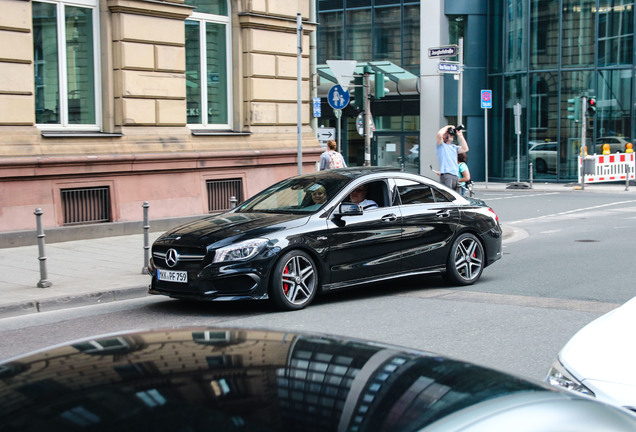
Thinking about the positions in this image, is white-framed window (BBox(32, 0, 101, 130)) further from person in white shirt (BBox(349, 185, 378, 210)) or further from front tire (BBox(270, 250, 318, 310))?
front tire (BBox(270, 250, 318, 310))

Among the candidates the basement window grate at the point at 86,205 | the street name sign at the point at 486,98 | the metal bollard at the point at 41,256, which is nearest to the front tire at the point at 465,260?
the metal bollard at the point at 41,256

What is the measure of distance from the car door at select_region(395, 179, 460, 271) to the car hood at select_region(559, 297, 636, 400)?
4.96m

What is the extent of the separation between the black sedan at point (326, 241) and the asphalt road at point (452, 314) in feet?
0.96

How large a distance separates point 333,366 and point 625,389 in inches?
79.5

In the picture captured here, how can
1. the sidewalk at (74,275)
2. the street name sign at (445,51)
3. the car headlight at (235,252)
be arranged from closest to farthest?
the car headlight at (235,252)
the sidewalk at (74,275)
the street name sign at (445,51)

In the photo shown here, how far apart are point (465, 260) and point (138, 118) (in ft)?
26.2

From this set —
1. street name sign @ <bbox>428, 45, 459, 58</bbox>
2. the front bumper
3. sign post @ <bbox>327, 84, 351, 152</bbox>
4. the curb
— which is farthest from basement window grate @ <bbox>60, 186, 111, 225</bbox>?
street name sign @ <bbox>428, 45, 459, 58</bbox>

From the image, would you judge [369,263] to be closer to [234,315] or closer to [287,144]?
[234,315]

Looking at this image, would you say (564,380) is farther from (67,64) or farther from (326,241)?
(67,64)

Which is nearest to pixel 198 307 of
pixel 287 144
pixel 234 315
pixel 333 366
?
pixel 234 315

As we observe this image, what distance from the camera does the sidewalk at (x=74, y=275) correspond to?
927 cm

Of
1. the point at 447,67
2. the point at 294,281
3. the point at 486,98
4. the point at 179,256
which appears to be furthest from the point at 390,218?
the point at 486,98

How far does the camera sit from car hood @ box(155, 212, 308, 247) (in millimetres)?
8516

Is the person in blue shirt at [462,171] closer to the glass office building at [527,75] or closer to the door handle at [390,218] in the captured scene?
the door handle at [390,218]
